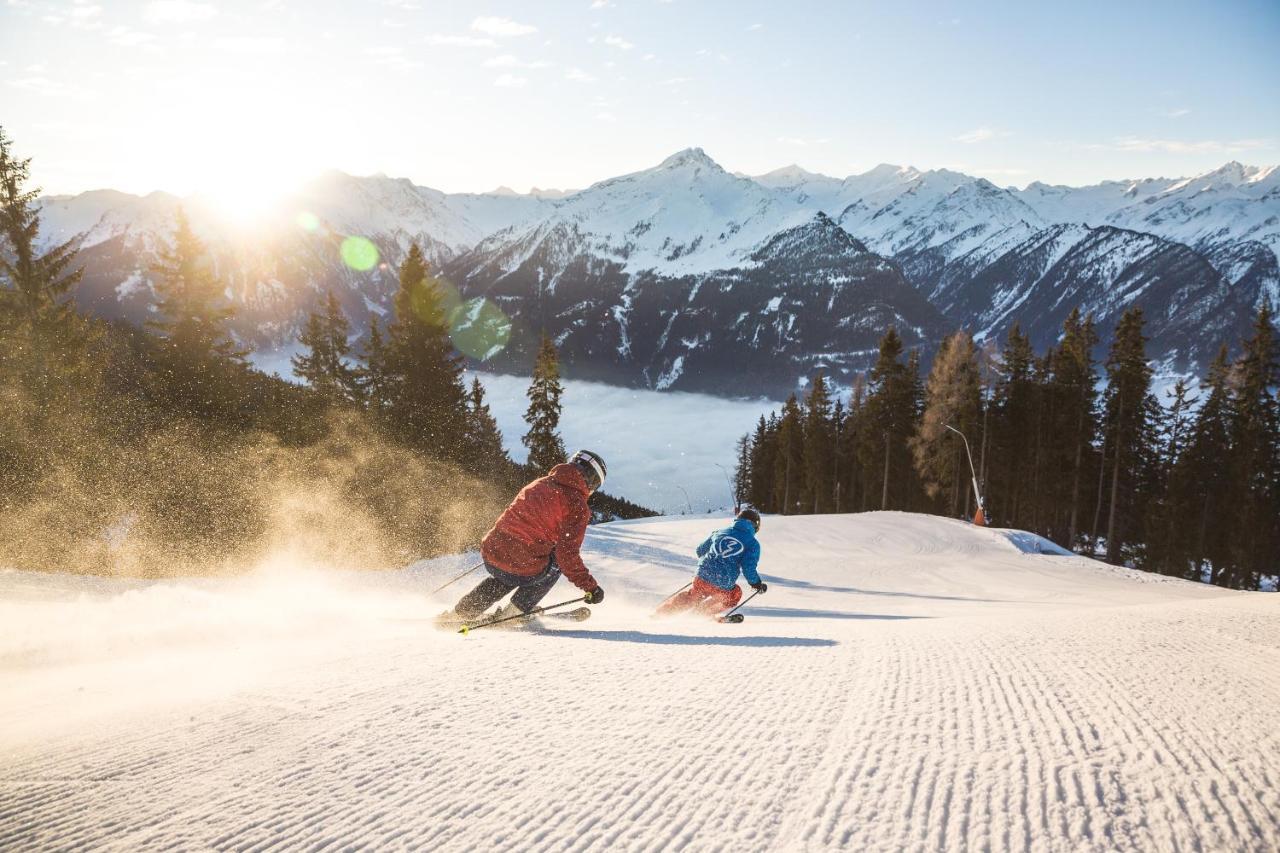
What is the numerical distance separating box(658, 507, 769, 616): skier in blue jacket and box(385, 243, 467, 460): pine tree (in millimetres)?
17009

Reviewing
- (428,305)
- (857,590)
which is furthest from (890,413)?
(428,305)

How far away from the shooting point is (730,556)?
30.0 feet

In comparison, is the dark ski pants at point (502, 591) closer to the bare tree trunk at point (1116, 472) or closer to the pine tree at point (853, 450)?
the bare tree trunk at point (1116, 472)

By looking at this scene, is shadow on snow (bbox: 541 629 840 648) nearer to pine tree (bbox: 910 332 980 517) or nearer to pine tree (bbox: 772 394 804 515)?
pine tree (bbox: 910 332 980 517)

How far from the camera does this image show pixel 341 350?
3716 centimetres

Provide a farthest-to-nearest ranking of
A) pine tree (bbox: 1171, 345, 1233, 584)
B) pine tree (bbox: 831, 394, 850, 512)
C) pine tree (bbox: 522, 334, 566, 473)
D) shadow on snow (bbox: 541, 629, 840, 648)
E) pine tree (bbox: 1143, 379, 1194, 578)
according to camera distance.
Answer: pine tree (bbox: 831, 394, 850, 512) < pine tree (bbox: 522, 334, 566, 473) < pine tree (bbox: 1143, 379, 1194, 578) < pine tree (bbox: 1171, 345, 1233, 584) < shadow on snow (bbox: 541, 629, 840, 648)

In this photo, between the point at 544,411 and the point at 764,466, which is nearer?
the point at 544,411

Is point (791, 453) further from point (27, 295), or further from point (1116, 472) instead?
point (27, 295)

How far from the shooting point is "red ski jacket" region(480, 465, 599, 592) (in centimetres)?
665

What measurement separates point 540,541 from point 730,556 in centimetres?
339

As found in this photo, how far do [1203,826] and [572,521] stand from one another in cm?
529

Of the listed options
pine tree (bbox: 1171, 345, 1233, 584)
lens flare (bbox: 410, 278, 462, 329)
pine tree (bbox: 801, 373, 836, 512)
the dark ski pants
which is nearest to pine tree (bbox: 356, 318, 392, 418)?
lens flare (bbox: 410, 278, 462, 329)

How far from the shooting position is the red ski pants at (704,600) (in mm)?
9297

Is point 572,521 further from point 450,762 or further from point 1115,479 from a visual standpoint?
point 1115,479
